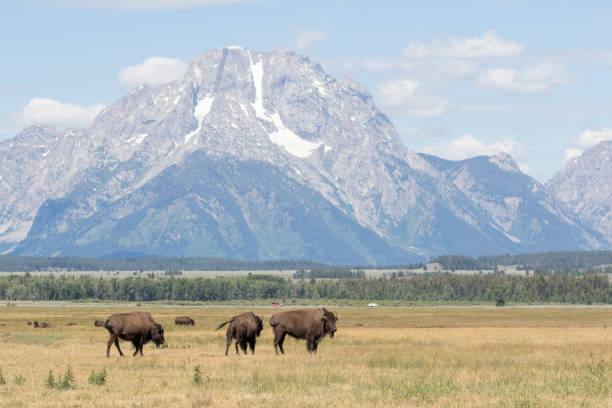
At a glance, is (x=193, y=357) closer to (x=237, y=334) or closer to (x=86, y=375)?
(x=237, y=334)

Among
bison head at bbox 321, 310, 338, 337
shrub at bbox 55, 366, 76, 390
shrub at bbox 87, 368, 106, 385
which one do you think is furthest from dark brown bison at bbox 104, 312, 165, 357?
shrub at bbox 55, 366, 76, 390

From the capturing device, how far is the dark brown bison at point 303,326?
52375mm

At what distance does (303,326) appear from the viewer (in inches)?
2069

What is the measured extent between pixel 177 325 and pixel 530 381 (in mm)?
69885

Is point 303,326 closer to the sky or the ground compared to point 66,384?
closer to the sky

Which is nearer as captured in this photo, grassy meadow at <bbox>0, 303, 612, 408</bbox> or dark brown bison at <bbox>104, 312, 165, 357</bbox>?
grassy meadow at <bbox>0, 303, 612, 408</bbox>

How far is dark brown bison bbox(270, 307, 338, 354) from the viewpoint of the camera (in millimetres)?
52375

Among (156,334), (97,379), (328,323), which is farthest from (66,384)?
(328,323)

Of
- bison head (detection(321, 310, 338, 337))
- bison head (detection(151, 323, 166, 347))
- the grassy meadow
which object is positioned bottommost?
the grassy meadow

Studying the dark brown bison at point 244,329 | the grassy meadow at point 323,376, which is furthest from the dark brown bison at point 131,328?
the dark brown bison at point 244,329

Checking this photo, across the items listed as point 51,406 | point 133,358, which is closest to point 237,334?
point 133,358

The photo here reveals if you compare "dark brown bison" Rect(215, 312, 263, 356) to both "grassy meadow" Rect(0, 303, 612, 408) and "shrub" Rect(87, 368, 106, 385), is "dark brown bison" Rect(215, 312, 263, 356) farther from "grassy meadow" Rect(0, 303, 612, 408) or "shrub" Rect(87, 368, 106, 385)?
"shrub" Rect(87, 368, 106, 385)

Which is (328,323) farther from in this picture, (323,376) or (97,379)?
(97,379)

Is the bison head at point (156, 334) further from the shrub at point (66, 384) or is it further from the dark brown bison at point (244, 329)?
the shrub at point (66, 384)
